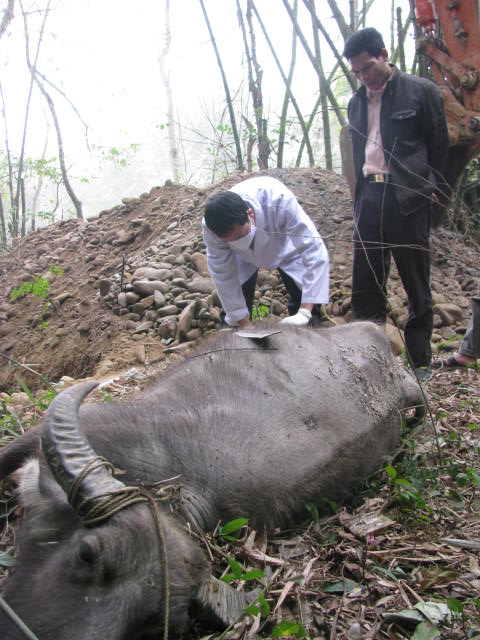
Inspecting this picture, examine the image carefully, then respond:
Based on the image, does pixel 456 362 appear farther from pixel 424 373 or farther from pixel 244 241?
pixel 244 241

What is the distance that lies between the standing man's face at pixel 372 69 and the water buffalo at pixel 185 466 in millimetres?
1629

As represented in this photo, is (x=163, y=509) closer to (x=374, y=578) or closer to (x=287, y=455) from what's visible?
(x=287, y=455)

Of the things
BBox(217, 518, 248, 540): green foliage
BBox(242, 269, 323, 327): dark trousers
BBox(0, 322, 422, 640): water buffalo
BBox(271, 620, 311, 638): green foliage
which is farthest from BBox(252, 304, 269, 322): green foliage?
BBox(271, 620, 311, 638): green foliage

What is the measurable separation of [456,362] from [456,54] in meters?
2.82

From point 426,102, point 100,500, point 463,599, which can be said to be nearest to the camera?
point 100,500

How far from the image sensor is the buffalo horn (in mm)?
1500

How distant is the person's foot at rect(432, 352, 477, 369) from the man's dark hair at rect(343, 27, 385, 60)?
2.06 m

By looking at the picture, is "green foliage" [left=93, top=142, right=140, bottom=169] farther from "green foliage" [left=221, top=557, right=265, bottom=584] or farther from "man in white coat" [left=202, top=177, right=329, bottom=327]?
"green foliage" [left=221, top=557, right=265, bottom=584]

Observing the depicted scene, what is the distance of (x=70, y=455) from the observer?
1547 mm

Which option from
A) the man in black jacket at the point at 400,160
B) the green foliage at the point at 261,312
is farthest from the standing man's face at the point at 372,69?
the green foliage at the point at 261,312

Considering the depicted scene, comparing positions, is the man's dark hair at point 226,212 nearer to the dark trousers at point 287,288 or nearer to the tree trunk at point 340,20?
the dark trousers at point 287,288

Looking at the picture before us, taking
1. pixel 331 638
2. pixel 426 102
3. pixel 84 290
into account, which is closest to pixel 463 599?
pixel 331 638

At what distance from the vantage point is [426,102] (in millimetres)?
3451

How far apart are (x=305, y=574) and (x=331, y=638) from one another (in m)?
0.29
